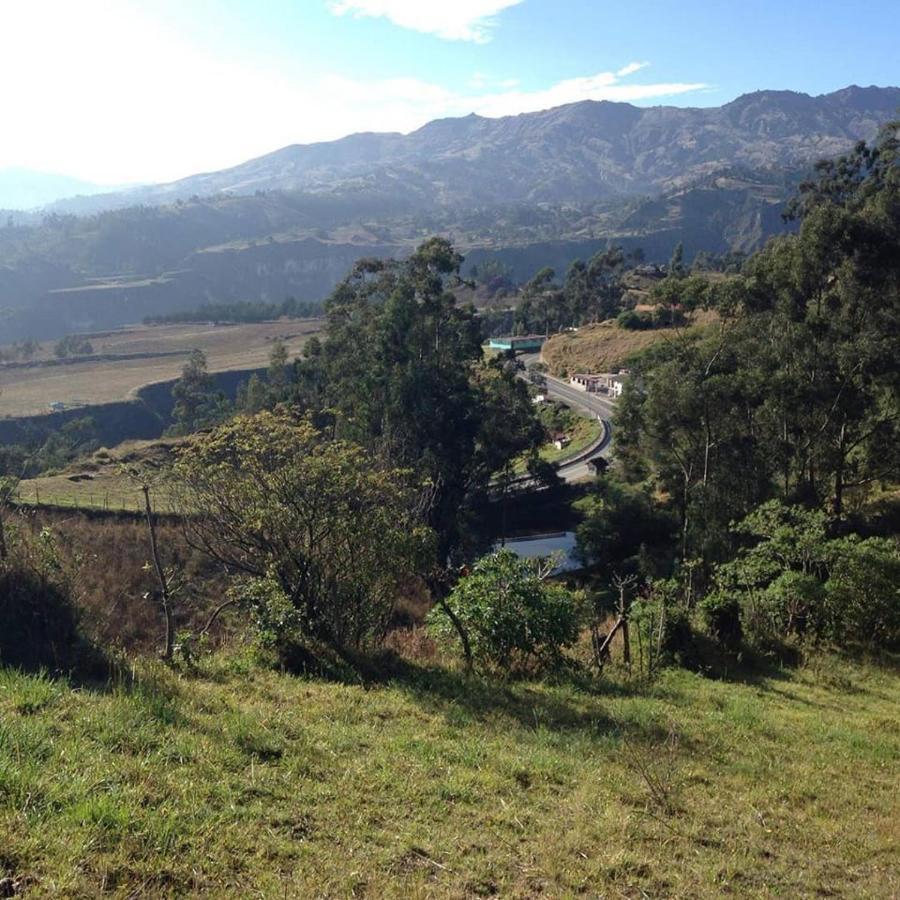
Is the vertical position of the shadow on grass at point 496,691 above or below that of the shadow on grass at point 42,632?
below

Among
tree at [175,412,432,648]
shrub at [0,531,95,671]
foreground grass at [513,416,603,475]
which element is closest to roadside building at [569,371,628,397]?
foreground grass at [513,416,603,475]

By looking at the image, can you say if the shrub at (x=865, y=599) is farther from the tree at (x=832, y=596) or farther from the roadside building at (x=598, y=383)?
the roadside building at (x=598, y=383)

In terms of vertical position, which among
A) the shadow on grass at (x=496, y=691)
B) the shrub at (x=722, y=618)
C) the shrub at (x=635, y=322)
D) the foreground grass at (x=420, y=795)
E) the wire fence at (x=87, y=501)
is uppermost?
the shrub at (x=635, y=322)

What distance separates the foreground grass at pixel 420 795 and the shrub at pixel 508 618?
125cm

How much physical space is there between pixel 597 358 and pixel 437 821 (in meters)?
58.6

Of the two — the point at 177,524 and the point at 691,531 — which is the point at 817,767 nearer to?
the point at 691,531

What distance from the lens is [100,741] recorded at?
5109mm

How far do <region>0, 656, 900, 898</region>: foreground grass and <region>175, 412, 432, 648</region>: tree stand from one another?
7.23 ft

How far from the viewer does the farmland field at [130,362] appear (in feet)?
223

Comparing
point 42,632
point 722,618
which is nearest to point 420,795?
point 42,632

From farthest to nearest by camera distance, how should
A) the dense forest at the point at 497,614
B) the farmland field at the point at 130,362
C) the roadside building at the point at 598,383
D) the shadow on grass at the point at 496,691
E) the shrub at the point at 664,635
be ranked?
the farmland field at the point at 130,362
the roadside building at the point at 598,383
the shrub at the point at 664,635
the shadow on grass at the point at 496,691
the dense forest at the point at 497,614

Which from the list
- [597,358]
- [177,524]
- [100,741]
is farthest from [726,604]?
[597,358]

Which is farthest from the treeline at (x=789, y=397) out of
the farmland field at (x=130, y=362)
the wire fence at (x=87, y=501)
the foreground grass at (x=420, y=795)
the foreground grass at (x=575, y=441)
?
the farmland field at (x=130, y=362)

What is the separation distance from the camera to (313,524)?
1007 centimetres
